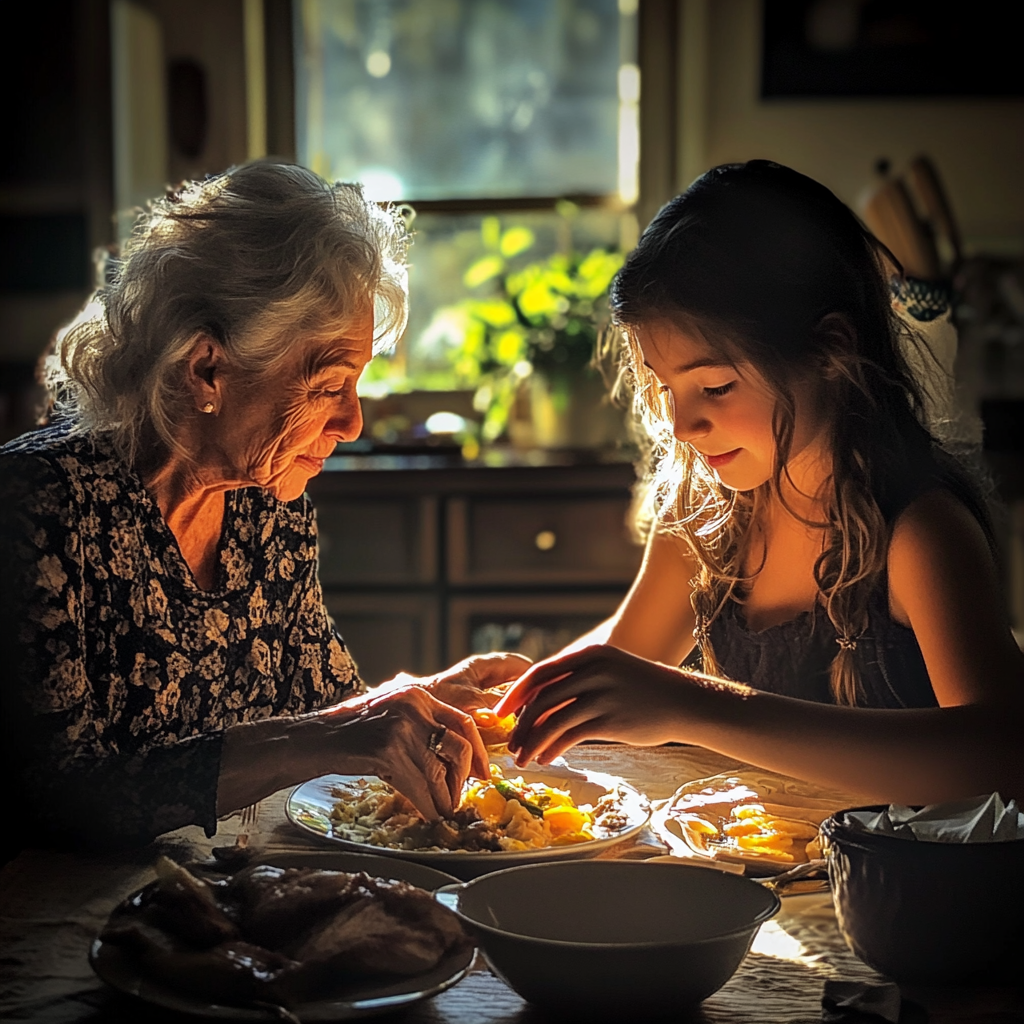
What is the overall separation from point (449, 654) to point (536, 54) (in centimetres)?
184

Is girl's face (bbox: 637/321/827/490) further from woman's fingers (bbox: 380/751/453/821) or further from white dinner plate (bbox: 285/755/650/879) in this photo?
woman's fingers (bbox: 380/751/453/821)

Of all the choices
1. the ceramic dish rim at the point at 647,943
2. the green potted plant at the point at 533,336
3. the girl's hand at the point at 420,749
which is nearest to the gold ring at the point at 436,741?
the girl's hand at the point at 420,749

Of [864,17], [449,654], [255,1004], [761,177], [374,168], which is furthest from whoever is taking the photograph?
[374,168]

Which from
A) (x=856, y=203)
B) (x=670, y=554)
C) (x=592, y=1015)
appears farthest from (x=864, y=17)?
(x=592, y=1015)

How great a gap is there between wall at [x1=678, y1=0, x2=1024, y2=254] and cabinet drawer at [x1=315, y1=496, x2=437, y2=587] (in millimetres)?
1330

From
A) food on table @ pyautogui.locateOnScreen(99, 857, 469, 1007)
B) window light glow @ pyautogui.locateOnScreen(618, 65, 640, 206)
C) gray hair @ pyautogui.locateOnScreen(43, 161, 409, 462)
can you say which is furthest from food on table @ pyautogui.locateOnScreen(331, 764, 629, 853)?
window light glow @ pyautogui.locateOnScreen(618, 65, 640, 206)

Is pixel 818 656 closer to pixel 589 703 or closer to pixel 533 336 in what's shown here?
pixel 589 703

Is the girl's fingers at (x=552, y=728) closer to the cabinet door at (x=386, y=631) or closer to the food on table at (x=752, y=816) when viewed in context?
the food on table at (x=752, y=816)

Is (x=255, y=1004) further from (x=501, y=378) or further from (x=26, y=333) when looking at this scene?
(x=26, y=333)

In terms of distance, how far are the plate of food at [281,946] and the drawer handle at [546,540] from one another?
2.23 metres

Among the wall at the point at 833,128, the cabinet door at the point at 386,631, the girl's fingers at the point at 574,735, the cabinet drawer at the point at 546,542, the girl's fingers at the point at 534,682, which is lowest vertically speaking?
the cabinet door at the point at 386,631

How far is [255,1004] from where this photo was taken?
834 millimetres

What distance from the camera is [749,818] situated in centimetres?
120

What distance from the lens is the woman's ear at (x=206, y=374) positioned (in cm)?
158
